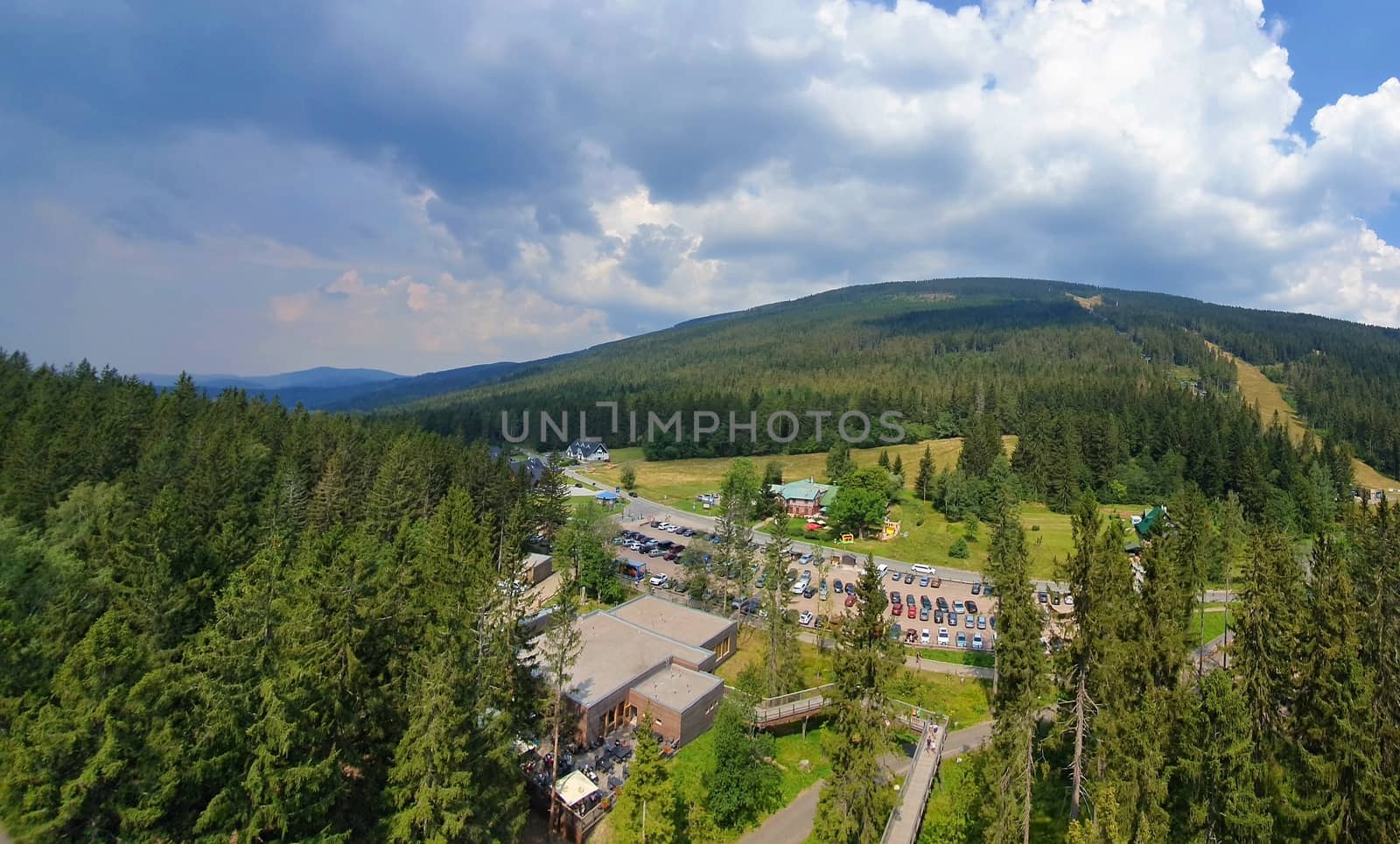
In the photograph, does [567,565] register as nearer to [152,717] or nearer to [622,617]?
[622,617]

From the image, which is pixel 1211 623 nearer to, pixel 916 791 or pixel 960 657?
pixel 960 657

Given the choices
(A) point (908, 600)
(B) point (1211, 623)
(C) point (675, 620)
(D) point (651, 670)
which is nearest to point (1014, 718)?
(D) point (651, 670)

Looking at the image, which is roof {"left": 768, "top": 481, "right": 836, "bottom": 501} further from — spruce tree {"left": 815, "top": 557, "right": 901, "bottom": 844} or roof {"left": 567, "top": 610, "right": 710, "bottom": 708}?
spruce tree {"left": 815, "top": 557, "right": 901, "bottom": 844}

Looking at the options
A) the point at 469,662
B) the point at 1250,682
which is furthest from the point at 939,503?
the point at 469,662

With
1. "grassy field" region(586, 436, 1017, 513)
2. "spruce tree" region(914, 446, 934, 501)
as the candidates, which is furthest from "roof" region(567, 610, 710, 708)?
"spruce tree" region(914, 446, 934, 501)

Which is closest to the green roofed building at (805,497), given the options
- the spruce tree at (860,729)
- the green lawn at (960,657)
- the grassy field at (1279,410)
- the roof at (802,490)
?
the roof at (802,490)

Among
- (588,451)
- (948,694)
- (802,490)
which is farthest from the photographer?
(588,451)

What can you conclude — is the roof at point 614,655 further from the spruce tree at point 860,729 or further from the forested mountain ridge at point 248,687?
the spruce tree at point 860,729
